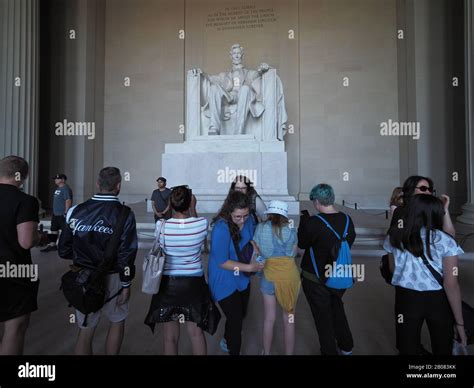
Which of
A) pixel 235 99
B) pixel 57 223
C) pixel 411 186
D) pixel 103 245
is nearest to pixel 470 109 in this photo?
pixel 235 99

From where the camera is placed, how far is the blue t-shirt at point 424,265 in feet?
5.49

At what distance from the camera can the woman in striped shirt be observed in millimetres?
1834

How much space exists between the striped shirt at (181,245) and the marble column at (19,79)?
7.18 metres

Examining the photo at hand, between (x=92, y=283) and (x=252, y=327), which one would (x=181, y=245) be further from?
(x=252, y=327)

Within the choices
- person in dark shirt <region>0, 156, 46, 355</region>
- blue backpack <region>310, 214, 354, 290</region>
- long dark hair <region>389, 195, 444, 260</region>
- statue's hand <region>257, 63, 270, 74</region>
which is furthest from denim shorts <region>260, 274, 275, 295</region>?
statue's hand <region>257, 63, 270, 74</region>

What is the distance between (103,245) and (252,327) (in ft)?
4.89

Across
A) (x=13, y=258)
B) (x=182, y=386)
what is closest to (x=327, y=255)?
(x=182, y=386)

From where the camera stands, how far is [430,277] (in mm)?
1695

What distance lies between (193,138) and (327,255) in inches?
233

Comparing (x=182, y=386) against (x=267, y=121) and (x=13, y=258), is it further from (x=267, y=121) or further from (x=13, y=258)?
(x=267, y=121)

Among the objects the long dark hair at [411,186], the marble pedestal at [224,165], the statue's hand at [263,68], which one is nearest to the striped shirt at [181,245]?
the long dark hair at [411,186]

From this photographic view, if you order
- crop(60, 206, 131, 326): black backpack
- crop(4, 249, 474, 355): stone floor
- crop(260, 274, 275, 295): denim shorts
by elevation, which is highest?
crop(60, 206, 131, 326): black backpack

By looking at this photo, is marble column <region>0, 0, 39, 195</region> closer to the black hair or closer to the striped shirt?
the black hair

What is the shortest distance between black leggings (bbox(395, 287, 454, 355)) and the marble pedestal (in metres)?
5.15
